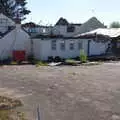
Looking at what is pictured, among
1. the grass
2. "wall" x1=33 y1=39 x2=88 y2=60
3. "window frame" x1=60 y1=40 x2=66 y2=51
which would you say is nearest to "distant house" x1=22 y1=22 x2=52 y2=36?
"wall" x1=33 y1=39 x2=88 y2=60

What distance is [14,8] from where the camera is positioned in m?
80.2

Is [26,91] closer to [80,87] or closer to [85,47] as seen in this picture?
[80,87]

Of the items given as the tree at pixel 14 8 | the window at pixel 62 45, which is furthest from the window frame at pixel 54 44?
the tree at pixel 14 8

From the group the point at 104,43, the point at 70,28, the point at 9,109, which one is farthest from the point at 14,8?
the point at 9,109

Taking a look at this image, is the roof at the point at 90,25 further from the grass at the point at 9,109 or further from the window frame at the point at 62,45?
the grass at the point at 9,109

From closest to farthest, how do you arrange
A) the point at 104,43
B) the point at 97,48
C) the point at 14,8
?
1. the point at 97,48
2. the point at 104,43
3. the point at 14,8

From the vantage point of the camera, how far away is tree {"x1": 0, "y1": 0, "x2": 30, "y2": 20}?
76625 millimetres

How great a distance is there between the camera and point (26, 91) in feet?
58.4

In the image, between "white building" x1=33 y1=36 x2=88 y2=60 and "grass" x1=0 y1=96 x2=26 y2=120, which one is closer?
"grass" x1=0 y1=96 x2=26 y2=120

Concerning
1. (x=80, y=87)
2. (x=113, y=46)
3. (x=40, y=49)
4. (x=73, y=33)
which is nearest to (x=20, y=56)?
(x=40, y=49)

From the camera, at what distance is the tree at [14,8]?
76.6 meters

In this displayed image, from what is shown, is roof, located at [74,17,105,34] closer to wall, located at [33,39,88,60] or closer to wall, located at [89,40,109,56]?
wall, located at [89,40,109,56]

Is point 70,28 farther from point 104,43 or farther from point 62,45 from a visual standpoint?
point 62,45

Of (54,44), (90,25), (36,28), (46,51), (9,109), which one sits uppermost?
(90,25)
